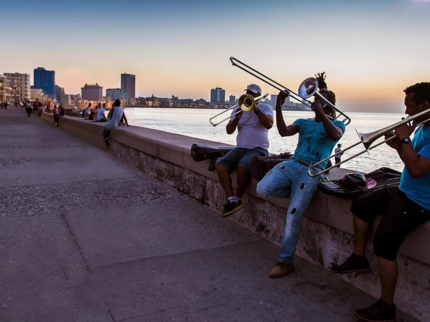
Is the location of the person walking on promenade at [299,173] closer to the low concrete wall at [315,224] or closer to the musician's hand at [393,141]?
the low concrete wall at [315,224]

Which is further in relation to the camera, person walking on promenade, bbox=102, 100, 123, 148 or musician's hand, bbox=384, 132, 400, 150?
person walking on promenade, bbox=102, 100, 123, 148

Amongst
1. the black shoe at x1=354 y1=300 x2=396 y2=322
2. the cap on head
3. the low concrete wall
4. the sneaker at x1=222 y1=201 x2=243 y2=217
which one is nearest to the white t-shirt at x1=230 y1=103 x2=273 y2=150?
the cap on head

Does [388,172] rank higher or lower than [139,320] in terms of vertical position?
higher

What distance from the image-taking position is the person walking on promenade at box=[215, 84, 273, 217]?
4.32 m

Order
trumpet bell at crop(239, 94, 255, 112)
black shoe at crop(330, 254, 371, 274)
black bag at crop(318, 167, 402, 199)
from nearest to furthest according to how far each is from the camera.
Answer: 1. black shoe at crop(330, 254, 371, 274)
2. black bag at crop(318, 167, 402, 199)
3. trumpet bell at crop(239, 94, 255, 112)

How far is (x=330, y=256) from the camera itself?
3346mm

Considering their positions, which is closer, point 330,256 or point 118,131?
point 330,256

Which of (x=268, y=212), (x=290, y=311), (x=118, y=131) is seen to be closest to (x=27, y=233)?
(x=268, y=212)

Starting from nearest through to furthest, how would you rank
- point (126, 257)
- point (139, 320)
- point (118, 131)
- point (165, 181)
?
point (139, 320) < point (126, 257) < point (165, 181) < point (118, 131)

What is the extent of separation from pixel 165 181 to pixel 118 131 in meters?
3.69

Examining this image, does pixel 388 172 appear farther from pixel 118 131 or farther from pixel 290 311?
pixel 118 131

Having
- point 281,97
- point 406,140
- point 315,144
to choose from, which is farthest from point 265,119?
point 406,140

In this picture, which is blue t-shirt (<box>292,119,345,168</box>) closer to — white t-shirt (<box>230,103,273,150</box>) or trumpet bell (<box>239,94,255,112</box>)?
trumpet bell (<box>239,94,255,112</box>)

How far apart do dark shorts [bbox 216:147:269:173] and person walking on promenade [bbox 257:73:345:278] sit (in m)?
0.67
